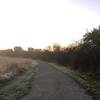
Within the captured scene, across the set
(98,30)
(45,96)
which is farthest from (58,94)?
(98,30)

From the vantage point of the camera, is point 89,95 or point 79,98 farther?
point 89,95

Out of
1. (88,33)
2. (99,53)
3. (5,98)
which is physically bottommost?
(5,98)

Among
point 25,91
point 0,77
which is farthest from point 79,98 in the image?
point 0,77

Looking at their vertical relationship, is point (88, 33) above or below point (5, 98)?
above

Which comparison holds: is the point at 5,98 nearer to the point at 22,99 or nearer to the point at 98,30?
the point at 22,99

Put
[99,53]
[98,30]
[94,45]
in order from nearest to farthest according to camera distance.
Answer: [99,53]
[94,45]
[98,30]

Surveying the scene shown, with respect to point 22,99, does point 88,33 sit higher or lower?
higher

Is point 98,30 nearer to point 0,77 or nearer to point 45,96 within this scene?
point 0,77

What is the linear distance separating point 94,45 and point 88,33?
787cm

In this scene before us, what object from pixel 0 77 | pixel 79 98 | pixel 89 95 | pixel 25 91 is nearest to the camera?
pixel 79 98

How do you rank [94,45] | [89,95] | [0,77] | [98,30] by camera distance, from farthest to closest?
[98,30]
[94,45]
[0,77]
[89,95]

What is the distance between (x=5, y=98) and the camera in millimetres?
14305

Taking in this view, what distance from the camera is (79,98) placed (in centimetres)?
1353

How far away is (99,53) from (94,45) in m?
3.36
